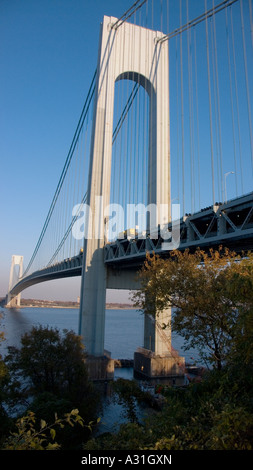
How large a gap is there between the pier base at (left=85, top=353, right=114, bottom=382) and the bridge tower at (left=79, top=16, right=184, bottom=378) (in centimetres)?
A: 6

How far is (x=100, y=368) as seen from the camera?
905 inches

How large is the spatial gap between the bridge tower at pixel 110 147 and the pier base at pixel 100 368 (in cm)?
6

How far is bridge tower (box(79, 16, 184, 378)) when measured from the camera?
23.9 m

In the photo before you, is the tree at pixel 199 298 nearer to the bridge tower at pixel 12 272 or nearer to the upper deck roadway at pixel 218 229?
the upper deck roadway at pixel 218 229

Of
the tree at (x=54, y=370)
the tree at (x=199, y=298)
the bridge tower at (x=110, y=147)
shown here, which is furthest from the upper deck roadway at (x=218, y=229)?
the tree at (x=54, y=370)

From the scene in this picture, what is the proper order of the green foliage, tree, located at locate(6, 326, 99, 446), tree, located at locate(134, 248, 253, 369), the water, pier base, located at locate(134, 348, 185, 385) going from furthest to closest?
the water, pier base, located at locate(134, 348, 185, 385), tree, located at locate(6, 326, 99, 446), tree, located at locate(134, 248, 253, 369), the green foliage

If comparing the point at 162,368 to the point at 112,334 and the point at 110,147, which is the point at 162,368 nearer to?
the point at 110,147

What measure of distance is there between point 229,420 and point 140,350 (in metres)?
21.8

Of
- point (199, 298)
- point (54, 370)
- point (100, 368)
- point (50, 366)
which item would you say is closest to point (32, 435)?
point (199, 298)

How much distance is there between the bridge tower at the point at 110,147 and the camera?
940 inches

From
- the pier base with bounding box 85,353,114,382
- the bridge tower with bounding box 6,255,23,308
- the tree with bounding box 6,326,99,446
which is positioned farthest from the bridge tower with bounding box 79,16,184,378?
the bridge tower with bounding box 6,255,23,308

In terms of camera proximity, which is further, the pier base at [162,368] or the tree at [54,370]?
the pier base at [162,368]

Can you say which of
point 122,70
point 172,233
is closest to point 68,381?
point 172,233

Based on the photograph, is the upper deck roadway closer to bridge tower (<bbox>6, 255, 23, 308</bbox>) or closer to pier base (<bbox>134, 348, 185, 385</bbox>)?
pier base (<bbox>134, 348, 185, 385</bbox>)
